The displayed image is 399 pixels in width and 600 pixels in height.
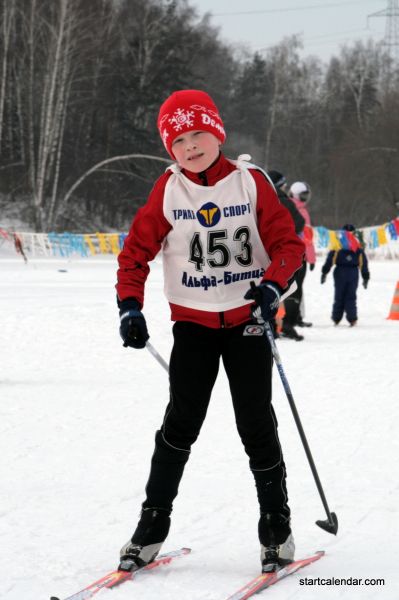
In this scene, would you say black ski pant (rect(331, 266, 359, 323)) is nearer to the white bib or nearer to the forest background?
the white bib

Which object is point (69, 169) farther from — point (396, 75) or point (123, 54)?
point (396, 75)

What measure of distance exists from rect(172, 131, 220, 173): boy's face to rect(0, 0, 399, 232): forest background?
23964 mm

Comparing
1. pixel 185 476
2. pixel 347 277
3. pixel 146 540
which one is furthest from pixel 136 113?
pixel 146 540

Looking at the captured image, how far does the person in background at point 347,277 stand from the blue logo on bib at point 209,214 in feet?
27.8

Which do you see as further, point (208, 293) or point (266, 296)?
point (208, 293)

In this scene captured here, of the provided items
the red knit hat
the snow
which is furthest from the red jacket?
the snow

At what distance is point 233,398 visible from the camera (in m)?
2.87

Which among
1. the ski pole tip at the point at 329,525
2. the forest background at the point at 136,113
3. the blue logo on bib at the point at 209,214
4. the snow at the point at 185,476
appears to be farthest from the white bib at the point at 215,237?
the forest background at the point at 136,113

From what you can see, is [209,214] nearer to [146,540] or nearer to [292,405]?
[292,405]

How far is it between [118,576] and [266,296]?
1.05 metres


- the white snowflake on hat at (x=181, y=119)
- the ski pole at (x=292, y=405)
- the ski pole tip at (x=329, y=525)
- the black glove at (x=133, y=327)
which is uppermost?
the white snowflake on hat at (x=181, y=119)

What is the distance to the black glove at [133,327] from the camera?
2773mm

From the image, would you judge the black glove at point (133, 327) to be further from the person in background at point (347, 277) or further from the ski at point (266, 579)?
the person in background at point (347, 277)

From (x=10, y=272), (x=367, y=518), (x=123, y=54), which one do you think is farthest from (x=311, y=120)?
(x=367, y=518)
